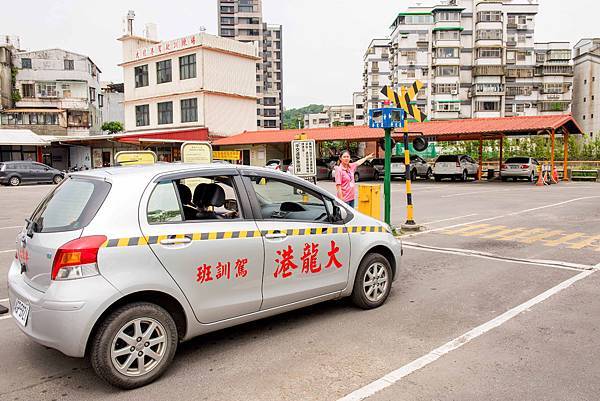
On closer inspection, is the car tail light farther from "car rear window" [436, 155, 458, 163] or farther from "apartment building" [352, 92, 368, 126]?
"apartment building" [352, 92, 368, 126]

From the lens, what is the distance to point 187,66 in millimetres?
41062

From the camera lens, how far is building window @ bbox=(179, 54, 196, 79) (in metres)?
40.5

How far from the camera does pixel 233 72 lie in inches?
1672

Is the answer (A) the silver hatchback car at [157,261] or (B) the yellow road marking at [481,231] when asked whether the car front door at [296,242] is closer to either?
(A) the silver hatchback car at [157,261]

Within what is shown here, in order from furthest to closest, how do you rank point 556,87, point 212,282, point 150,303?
point 556,87, point 212,282, point 150,303

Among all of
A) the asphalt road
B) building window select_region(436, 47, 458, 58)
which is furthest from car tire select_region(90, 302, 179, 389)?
building window select_region(436, 47, 458, 58)

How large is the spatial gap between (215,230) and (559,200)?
17.4 meters

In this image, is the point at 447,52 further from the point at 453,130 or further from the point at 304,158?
the point at 304,158

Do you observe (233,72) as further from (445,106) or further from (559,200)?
(445,106)

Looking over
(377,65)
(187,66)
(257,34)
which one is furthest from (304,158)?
(257,34)

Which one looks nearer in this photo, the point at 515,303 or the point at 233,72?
the point at 515,303

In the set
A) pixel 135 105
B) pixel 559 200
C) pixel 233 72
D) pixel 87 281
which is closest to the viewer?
pixel 87 281

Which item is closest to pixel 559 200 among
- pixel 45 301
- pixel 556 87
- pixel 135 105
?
pixel 45 301

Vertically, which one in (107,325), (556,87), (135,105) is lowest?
(107,325)
